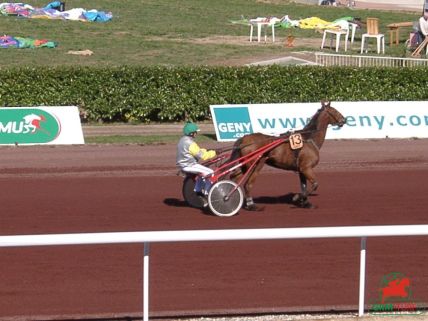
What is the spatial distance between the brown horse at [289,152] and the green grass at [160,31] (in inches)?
779

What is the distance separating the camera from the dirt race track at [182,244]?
36.2 ft

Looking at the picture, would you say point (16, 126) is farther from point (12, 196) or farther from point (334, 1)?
point (334, 1)

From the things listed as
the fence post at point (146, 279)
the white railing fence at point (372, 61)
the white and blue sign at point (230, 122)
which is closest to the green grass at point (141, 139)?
the white and blue sign at point (230, 122)

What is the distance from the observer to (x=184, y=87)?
27.1m

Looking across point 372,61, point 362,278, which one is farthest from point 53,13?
point 362,278

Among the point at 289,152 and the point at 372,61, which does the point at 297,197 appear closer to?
the point at 289,152

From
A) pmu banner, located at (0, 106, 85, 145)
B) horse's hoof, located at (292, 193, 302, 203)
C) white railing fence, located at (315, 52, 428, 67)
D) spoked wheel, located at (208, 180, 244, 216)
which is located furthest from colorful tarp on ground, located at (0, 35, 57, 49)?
spoked wheel, located at (208, 180, 244, 216)

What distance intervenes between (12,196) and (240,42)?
25.7m

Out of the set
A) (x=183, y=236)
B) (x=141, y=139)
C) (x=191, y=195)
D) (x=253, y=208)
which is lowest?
(x=141, y=139)

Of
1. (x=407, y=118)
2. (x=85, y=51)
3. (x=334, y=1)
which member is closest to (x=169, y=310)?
(x=407, y=118)

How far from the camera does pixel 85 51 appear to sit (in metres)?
38.9

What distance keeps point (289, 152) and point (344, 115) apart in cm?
854

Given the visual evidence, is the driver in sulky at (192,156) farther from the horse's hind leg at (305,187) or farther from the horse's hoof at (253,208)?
the horse's hind leg at (305,187)

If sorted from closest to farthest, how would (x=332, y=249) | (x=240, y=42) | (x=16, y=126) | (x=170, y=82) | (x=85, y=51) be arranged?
(x=332, y=249) < (x=16, y=126) < (x=170, y=82) < (x=85, y=51) < (x=240, y=42)
